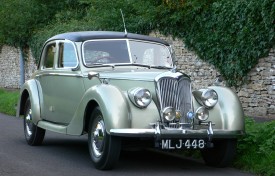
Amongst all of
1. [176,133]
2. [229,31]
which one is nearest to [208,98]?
[176,133]

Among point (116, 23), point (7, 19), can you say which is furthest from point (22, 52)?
point (116, 23)

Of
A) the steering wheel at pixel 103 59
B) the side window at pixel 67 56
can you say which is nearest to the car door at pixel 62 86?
the side window at pixel 67 56

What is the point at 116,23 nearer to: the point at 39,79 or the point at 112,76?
the point at 39,79

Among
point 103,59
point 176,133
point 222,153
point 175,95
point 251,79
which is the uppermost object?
point 103,59

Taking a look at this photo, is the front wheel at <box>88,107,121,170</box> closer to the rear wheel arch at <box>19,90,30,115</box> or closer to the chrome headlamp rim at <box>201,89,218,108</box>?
the chrome headlamp rim at <box>201,89,218,108</box>

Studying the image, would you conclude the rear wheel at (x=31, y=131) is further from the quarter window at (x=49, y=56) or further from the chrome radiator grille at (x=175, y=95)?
the chrome radiator grille at (x=175, y=95)

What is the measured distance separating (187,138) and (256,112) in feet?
21.3

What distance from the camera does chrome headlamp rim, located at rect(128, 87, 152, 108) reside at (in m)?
7.63

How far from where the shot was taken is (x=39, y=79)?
10.6 m

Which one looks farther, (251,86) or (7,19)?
(7,19)

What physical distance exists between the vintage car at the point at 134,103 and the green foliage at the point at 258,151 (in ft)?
0.89

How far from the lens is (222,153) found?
8109mm

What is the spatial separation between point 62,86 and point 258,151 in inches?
124

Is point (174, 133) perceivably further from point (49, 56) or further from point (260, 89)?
point (260, 89)
